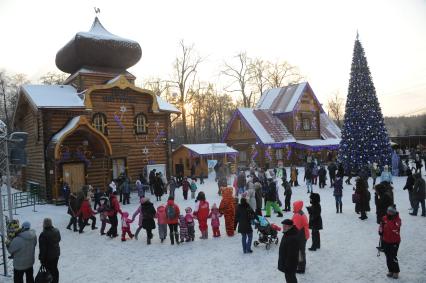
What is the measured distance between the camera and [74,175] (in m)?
21.5

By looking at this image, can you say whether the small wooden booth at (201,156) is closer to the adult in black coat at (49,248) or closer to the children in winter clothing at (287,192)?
the children in winter clothing at (287,192)

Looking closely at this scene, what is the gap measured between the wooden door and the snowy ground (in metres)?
8.50

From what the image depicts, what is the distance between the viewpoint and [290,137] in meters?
36.6

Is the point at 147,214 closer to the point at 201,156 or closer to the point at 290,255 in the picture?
the point at 290,255

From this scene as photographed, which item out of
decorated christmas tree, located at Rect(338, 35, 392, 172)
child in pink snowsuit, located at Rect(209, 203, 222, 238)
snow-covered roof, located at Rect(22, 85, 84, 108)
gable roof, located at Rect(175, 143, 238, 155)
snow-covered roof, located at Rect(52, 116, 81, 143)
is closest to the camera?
child in pink snowsuit, located at Rect(209, 203, 222, 238)

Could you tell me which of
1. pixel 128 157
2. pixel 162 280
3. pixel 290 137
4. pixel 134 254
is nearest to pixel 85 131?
pixel 128 157

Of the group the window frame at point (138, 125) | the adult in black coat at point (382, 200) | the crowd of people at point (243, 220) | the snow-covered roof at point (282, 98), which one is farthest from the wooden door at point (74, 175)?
the snow-covered roof at point (282, 98)

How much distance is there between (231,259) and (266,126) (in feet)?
91.3

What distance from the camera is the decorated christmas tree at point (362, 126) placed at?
25.3 metres

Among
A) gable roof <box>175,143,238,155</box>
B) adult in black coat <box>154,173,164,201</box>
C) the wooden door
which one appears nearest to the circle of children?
adult in black coat <box>154,173,164,201</box>

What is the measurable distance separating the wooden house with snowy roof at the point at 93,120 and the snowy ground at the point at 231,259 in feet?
28.1

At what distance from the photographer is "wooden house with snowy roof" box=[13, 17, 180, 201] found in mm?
20750

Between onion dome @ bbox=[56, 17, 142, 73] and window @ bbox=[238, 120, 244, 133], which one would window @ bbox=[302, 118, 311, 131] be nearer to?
window @ bbox=[238, 120, 244, 133]

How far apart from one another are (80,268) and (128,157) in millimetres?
14294
